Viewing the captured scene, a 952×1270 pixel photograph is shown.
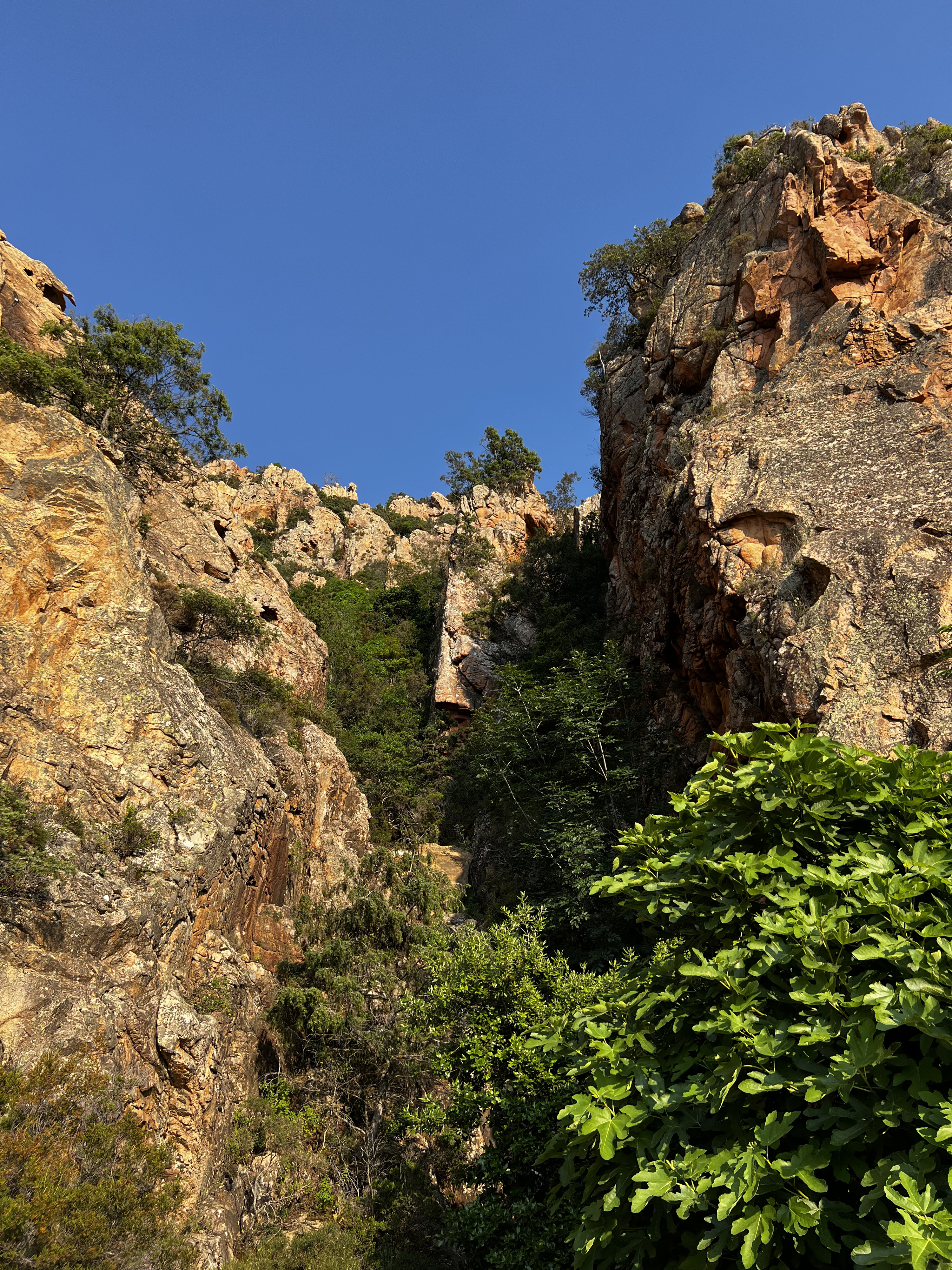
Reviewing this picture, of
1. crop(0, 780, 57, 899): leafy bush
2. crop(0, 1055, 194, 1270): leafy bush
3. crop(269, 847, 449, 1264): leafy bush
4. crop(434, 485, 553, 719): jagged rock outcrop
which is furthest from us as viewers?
crop(434, 485, 553, 719): jagged rock outcrop

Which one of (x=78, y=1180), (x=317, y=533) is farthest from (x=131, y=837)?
(x=317, y=533)

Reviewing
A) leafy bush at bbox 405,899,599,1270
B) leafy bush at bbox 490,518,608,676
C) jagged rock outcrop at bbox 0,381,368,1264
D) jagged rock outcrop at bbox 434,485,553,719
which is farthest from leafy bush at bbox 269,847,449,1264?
jagged rock outcrop at bbox 434,485,553,719

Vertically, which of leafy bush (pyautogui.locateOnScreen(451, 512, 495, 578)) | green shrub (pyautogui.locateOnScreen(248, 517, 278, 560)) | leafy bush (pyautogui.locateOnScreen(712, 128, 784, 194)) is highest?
green shrub (pyautogui.locateOnScreen(248, 517, 278, 560))

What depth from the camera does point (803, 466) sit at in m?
16.7

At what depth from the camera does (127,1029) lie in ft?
38.5

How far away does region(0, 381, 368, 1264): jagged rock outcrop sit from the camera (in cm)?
1159

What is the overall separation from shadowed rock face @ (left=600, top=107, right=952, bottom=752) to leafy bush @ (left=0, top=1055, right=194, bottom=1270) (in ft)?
38.4

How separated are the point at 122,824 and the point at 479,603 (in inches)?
1030

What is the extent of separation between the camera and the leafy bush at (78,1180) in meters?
7.88

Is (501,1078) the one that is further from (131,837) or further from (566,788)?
(566,788)

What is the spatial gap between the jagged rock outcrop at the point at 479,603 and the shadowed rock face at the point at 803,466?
1070 cm

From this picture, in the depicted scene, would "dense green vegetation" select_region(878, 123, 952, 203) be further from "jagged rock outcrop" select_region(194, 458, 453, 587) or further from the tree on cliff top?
"jagged rock outcrop" select_region(194, 458, 453, 587)

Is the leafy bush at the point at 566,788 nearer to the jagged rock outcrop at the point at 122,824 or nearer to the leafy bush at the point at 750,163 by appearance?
the jagged rock outcrop at the point at 122,824

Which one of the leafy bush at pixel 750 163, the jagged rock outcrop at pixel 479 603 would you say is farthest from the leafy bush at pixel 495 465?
the leafy bush at pixel 750 163
